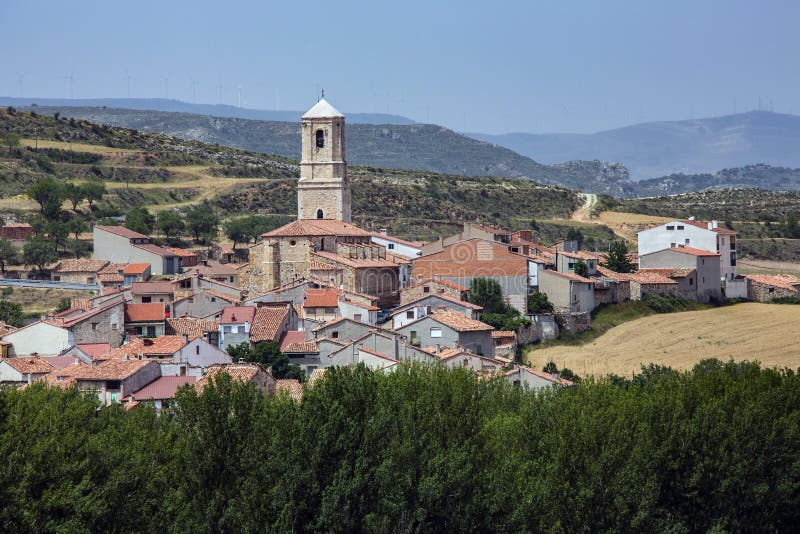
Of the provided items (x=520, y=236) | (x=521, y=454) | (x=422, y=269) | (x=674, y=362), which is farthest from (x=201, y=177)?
(x=521, y=454)

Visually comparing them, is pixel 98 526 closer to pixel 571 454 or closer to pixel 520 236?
pixel 571 454

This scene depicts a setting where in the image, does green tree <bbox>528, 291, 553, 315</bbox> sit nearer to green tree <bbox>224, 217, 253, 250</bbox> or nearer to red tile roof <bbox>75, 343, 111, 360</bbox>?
red tile roof <bbox>75, 343, 111, 360</bbox>

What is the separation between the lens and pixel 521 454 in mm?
27750

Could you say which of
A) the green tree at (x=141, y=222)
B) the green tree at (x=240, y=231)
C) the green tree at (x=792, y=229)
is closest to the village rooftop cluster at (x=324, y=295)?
the green tree at (x=240, y=231)

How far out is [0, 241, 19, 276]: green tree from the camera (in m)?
69.8

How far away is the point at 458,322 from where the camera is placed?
4866cm

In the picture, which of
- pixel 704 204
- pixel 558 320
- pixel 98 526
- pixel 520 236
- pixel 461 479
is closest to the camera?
pixel 98 526

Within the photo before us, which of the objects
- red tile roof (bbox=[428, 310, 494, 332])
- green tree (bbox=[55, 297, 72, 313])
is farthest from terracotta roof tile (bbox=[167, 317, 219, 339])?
green tree (bbox=[55, 297, 72, 313])

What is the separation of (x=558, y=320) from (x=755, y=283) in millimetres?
15226

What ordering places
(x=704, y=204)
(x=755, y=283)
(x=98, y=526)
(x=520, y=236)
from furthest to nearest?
1. (x=704, y=204)
2. (x=520, y=236)
3. (x=755, y=283)
4. (x=98, y=526)

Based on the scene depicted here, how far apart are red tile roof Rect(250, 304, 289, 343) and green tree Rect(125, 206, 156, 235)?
2882 centimetres

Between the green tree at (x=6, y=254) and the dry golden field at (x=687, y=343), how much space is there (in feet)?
98.7

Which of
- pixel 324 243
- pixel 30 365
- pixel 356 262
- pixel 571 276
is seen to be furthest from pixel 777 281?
pixel 30 365

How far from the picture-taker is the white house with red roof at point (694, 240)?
68438 mm
